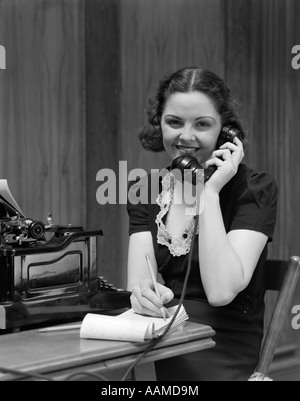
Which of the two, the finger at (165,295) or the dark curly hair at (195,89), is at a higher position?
the dark curly hair at (195,89)

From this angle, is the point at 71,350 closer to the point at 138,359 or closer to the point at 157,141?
the point at 138,359

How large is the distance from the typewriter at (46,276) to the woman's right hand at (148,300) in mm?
153

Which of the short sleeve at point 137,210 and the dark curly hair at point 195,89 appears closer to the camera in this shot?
the dark curly hair at point 195,89

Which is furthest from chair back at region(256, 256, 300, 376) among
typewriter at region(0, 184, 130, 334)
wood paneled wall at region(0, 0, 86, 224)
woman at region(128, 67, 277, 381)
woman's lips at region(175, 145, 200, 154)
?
wood paneled wall at region(0, 0, 86, 224)

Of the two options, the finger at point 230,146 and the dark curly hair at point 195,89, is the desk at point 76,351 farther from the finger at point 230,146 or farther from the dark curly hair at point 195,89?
the dark curly hair at point 195,89

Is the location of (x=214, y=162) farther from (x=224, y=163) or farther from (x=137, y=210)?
(x=137, y=210)

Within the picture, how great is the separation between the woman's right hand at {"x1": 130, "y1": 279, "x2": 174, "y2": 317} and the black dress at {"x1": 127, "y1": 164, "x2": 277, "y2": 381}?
0.36 m

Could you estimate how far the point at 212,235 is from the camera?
164 centimetres

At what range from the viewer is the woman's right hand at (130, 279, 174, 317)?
140 cm

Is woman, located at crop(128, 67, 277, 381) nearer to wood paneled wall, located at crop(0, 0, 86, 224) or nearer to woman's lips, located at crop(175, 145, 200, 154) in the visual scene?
woman's lips, located at crop(175, 145, 200, 154)

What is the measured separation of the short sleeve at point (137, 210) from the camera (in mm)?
1984

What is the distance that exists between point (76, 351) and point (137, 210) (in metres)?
0.88

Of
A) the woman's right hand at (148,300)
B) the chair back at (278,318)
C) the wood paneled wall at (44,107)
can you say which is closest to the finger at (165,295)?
the woman's right hand at (148,300)
